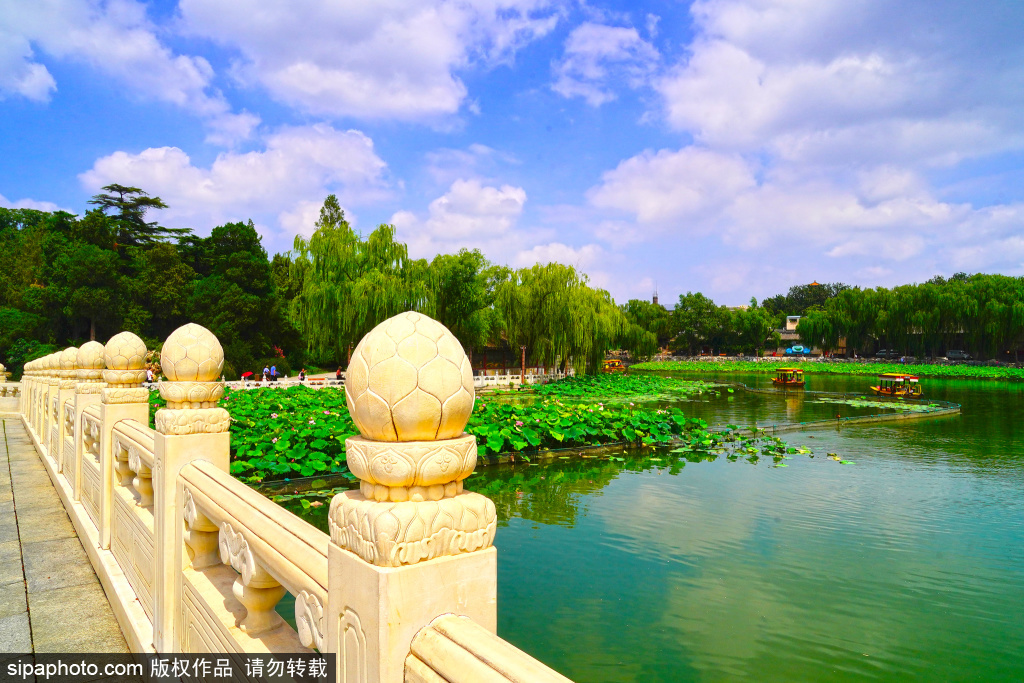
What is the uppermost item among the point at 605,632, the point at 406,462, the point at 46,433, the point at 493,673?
the point at 406,462

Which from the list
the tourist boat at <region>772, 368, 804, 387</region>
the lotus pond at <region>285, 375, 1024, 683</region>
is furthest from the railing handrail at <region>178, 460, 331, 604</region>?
the tourist boat at <region>772, 368, 804, 387</region>

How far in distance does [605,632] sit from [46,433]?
5.86 m

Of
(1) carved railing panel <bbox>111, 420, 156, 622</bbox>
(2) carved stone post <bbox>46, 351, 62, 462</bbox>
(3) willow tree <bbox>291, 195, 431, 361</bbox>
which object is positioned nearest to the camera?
(1) carved railing panel <bbox>111, 420, 156, 622</bbox>

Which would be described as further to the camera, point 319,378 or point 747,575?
point 319,378

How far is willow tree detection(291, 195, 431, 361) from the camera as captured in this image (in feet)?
57.4

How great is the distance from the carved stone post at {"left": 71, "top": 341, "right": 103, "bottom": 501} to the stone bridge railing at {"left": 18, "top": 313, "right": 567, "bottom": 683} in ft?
5.81

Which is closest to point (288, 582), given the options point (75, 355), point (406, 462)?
point (406, 462)

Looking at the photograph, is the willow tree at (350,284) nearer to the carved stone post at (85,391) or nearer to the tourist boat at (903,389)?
the carved stone post at (85,391)

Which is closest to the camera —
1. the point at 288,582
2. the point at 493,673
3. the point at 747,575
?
the point at 493,673

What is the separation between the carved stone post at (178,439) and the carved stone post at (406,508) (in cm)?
134

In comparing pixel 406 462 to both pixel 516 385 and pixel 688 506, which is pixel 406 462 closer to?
pixel 688 506

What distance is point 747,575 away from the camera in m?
4.37

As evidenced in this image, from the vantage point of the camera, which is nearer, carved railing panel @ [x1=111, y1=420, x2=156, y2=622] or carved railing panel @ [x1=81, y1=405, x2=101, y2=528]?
carved railing panel @ [x1=111, y1=420, x2=156, y2=622]

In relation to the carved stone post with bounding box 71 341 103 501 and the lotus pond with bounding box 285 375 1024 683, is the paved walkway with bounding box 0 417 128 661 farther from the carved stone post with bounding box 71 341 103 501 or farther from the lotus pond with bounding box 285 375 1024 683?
the lotus pond with bounding box 285 375 1024 683
